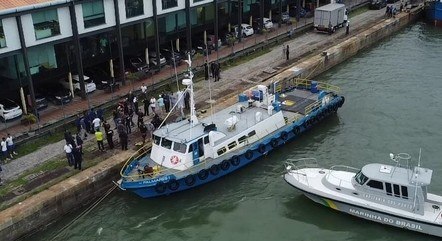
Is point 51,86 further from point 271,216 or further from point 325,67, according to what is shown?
point 325,67

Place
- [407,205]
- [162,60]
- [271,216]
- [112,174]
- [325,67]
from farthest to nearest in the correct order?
[325,67]
[162,60]
[112,174]
[271,216]
[407,205]

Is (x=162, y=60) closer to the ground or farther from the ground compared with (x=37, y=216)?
farther from the ground

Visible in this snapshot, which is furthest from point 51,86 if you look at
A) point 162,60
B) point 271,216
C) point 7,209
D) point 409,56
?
point 409,56

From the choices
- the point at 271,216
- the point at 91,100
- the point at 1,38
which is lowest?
the point at 271,216

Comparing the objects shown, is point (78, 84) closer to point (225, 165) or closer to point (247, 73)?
point (247, 73)

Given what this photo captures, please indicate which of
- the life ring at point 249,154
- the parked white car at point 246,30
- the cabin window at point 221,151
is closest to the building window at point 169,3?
the parked white car at point 246,30

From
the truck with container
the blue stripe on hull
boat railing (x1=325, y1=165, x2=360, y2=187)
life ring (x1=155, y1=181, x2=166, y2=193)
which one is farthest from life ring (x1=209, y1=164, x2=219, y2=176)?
the truck with container

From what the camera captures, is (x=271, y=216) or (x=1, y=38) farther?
(x=1, y=38)

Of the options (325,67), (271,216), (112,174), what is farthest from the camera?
(325,67)
